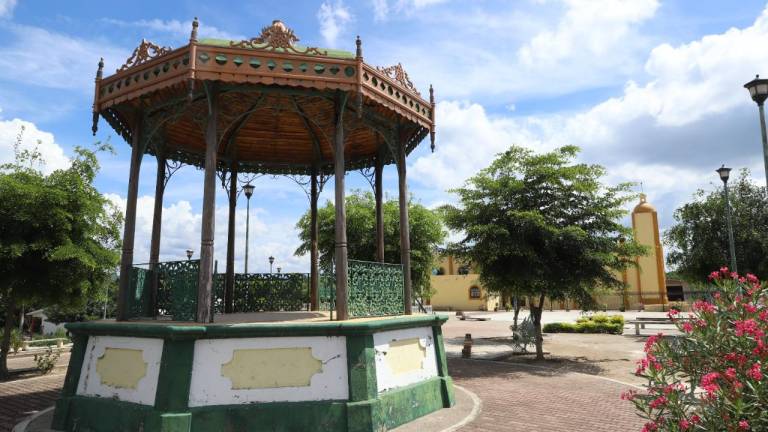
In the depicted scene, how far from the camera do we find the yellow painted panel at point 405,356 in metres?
7.58

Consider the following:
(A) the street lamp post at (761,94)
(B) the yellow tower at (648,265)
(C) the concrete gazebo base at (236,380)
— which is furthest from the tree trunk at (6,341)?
(B) the yellow tower at (648,265)

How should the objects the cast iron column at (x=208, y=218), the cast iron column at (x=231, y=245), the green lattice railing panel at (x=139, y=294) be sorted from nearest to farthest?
the cast iron column at (x=208, y=218) → the green lattice railing panel at (x=139, y=294) → the cast iron column at (x=231, y=245)

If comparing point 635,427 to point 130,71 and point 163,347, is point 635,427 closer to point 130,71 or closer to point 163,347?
point 163,347

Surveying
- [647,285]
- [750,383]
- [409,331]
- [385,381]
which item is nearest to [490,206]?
[409,331]

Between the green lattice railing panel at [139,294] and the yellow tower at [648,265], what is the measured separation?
44.9 m

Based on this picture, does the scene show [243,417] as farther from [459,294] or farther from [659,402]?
[459,294]

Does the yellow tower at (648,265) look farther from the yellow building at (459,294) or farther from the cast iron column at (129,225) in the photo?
the cast iron column at (129,225)

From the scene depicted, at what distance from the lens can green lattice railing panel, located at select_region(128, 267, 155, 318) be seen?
26.8ft

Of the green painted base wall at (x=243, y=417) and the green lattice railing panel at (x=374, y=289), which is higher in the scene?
the green lattice railing panel at (x=374, y=289)

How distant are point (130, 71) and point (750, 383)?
8.91 m

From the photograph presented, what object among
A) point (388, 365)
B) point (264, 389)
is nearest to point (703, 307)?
point (388, 365)

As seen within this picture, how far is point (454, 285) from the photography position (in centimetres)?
5766

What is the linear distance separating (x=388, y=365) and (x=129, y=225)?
16.5ft

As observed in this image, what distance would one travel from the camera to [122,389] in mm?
6934
